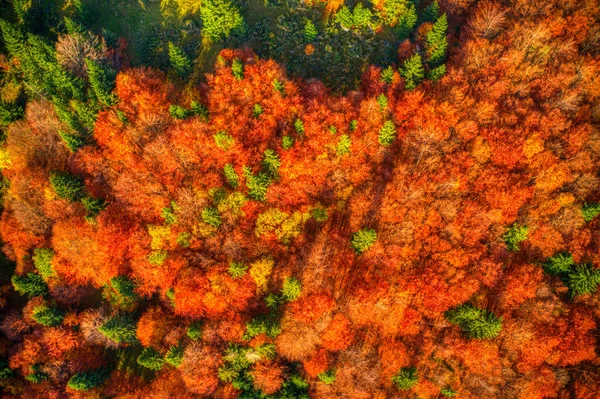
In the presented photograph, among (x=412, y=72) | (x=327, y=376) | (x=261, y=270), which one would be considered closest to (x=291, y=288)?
(x=261, y=270)

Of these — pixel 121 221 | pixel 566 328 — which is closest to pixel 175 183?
pixel 121 221

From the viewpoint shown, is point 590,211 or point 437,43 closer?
point 590,211

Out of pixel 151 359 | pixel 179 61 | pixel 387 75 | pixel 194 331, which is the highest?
pixel 387 75

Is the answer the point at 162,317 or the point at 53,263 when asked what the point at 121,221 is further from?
the point at 162,317

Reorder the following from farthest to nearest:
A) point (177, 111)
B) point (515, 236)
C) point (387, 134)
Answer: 1. point (515, 236)
2. point (177, 111)
3. point (387, 134)

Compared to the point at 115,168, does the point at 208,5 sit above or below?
above

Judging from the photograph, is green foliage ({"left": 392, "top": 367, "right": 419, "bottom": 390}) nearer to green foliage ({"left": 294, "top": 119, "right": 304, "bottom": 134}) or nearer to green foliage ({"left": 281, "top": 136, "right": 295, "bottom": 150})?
green foliage ({"left": 281, "top": 136, "right": 295, "bottom": 150})

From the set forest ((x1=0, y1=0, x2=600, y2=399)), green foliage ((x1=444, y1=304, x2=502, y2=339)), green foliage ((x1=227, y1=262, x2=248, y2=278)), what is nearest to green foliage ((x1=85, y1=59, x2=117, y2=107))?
forest ((x1=0, y1=0, x2=600, y2=399))

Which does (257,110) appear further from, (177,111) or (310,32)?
(310,32)
